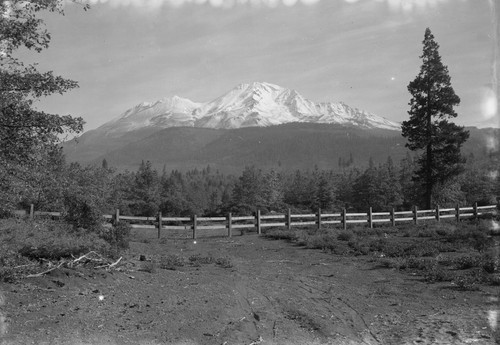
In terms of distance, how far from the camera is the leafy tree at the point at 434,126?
113 ft

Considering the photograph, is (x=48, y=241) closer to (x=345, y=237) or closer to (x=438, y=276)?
(x=438, y=276)

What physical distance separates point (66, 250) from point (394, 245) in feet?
45.5

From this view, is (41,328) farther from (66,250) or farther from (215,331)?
(66,250)

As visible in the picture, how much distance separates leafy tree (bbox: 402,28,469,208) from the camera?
34.3m

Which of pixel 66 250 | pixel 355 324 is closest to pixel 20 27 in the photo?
pixel 66 250

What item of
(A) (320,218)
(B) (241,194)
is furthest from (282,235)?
(B) (241,194)

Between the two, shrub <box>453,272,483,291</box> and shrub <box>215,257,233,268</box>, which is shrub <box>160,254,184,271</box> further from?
shrub <box>453,272,483,291</box>

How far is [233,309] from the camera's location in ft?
29.3

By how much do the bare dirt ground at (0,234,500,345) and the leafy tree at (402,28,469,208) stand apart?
81.8 feet

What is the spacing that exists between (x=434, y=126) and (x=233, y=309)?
31129 millimetres

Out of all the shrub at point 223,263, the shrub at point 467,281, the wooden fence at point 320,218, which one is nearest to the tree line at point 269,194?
the wooden fence at point 320,218

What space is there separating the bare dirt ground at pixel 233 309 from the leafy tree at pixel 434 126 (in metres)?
24.9

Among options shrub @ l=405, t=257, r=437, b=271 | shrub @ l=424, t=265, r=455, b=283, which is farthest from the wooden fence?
shrub @ l=424, t=265, r=455, b=283

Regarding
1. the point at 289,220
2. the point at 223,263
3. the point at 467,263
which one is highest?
the point at 289,220
